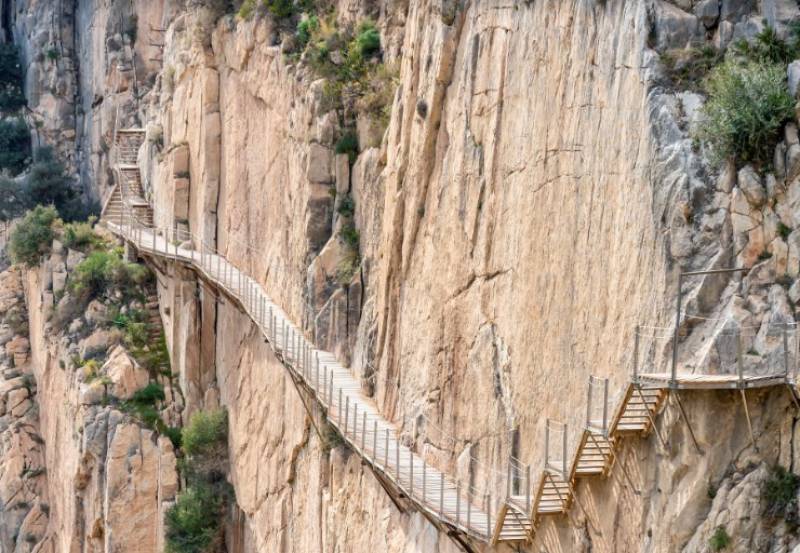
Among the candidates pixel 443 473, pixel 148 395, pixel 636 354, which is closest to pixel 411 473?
pixel 443 473

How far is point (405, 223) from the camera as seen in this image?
96.8ft

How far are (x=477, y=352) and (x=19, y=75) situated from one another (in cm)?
4536

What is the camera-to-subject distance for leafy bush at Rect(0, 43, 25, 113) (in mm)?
64688

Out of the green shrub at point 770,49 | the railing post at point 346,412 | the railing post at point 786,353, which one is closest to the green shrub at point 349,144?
the railing post at point 346,412

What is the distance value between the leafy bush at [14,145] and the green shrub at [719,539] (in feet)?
165

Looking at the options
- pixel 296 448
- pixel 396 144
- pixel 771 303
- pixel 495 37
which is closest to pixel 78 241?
pixel 296 448

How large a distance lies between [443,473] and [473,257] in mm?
3838

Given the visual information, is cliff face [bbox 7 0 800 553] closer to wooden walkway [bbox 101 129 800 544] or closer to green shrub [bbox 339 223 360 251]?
green shrub [bbox 339 223 360 251]

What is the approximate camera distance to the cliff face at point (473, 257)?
18.1 metres

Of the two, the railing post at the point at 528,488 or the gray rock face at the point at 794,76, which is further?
the railing post at the point at 528,488

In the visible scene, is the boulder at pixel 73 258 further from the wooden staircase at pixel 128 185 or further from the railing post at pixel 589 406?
the railing post at pixel 589 406

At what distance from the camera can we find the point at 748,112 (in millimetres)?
17672

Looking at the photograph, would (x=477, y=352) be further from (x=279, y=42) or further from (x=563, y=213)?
(x=279, y=42)

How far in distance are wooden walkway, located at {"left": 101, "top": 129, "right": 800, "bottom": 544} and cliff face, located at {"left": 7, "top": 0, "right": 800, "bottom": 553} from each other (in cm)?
31
